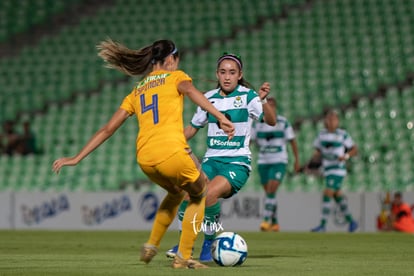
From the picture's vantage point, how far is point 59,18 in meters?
25.2

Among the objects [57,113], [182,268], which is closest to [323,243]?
[182,268]

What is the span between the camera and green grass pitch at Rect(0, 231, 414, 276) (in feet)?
25.2

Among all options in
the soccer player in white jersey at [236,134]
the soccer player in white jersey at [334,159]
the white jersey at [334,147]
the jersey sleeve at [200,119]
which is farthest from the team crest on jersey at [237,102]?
the white jersey at [334,147]

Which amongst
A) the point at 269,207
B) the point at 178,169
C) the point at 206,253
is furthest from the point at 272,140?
the point at 178,169

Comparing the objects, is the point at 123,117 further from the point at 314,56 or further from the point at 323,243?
the point at 314,56

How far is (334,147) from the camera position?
55.8ft

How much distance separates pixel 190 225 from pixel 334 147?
9.66m

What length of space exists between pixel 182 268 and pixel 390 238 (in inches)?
263

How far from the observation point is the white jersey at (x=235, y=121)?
30.0 ft

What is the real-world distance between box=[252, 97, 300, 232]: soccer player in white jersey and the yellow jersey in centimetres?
835

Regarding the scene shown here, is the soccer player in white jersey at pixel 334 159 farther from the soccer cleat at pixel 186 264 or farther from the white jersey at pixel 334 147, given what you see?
the soccer cleat at pixel 186 264

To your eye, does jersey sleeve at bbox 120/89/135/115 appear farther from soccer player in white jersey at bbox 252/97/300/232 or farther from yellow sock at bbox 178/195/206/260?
soccer player in white jersey at bbox 252/97/300/232

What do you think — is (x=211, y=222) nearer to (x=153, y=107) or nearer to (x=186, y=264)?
(x=186, y=264)

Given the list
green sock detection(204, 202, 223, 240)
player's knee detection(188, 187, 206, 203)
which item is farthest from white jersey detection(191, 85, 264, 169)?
player's knee detection(188, 187, 206, 203)
